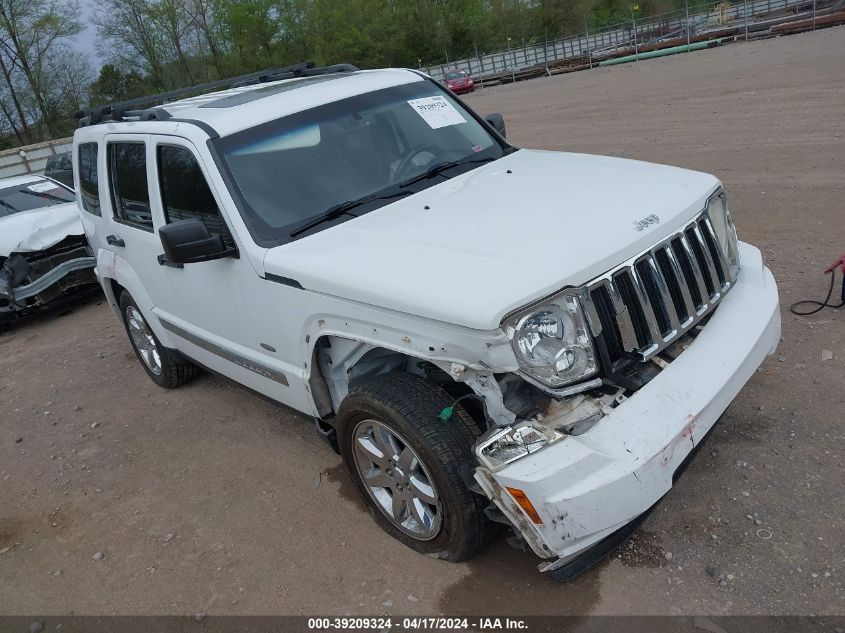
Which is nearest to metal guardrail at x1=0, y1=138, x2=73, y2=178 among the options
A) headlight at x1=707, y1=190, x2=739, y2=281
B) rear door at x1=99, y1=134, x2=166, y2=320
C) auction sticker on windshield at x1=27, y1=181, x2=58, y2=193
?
auction sticker on windshield at x1=27, y1=181, x2=58, y2=193

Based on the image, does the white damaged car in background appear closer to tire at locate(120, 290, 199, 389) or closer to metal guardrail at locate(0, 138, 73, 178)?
tire at locate(120, 290, 199, 389)

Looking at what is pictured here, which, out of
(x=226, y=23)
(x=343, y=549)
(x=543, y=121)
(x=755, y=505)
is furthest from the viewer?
(x=226, y=23)

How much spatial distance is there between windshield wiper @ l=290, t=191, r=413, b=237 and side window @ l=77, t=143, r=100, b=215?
2383mm

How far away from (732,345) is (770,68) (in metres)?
17.1

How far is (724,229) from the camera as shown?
3469 mm

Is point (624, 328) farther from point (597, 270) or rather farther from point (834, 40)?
point (834, 40)

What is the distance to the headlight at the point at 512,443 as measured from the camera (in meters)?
2.55

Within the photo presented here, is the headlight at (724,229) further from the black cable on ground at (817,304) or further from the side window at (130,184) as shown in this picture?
the side window at (130,184)

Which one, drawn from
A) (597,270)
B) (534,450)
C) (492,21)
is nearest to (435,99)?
(597,270)

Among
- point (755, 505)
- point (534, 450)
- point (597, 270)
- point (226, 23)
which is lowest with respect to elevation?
point (755, 505)

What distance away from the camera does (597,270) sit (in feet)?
8.84

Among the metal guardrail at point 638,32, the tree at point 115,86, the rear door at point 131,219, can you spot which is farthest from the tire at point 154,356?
the tree at point 115,86

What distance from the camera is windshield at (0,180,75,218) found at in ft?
30.2

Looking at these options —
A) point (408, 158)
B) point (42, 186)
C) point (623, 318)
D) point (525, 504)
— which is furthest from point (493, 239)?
point (42, 186)
